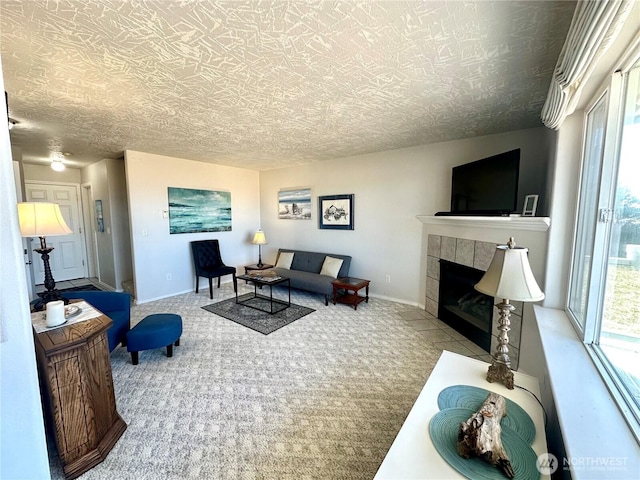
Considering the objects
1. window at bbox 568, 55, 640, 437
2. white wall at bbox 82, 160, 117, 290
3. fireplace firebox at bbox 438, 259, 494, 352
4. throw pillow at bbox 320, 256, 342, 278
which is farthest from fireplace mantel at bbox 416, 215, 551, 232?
white wall at bbox 82, 160, 117, 290

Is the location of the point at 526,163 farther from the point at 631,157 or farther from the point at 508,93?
the point at 631,157

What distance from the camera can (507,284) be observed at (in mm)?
1226

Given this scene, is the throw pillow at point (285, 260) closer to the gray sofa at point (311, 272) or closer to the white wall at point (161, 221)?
the gray sofa at point (311, 272)

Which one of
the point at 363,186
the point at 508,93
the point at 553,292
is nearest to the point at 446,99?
the point at 508,93

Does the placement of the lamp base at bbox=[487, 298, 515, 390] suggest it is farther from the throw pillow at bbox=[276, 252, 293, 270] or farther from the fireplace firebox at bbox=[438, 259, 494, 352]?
the throw pillow at bbox=[276, 252, 293, 270]

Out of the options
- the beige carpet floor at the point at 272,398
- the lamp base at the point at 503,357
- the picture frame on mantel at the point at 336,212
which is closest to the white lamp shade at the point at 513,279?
the lamp base at the point at 503,357

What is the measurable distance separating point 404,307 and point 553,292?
2.11 meters

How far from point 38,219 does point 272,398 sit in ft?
6.88

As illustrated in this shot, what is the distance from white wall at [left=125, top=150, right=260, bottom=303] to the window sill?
16.5ft

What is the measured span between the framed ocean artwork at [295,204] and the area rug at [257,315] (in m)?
1.97

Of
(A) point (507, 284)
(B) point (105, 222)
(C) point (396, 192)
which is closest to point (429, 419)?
(A) point (507, 284)

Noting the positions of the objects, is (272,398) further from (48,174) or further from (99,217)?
(48,174)

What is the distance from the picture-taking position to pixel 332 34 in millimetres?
1426

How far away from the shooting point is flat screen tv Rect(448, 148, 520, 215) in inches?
96.9
